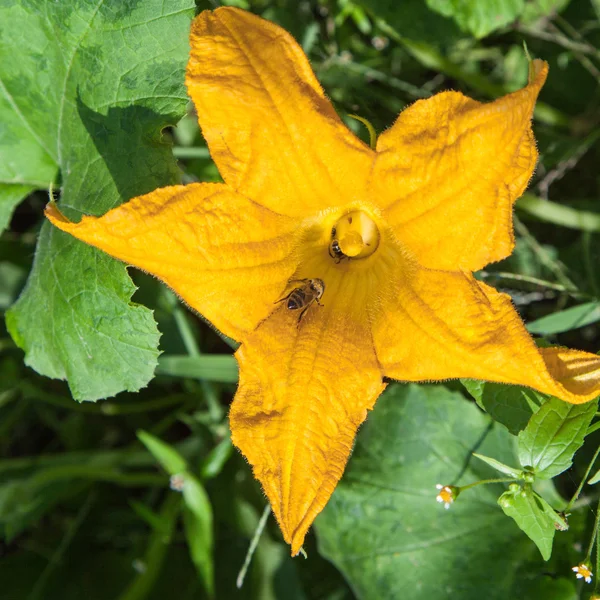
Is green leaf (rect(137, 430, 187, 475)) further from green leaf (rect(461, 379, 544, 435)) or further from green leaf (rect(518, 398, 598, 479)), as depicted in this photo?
green leaf (rect(518, 398, 598, 479))

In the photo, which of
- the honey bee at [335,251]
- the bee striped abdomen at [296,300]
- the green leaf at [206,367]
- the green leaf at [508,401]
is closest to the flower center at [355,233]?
the honey bee at [335,251]

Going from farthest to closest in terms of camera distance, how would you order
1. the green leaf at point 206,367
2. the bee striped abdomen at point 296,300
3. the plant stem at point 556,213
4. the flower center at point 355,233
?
1. the plant stem at point 556,213
2. the green leaf at point 206,367
3. the flower center at point 355,233
4. the bee striped abdomen at point 296,300

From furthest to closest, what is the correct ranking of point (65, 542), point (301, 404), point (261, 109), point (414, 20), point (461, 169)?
point (65, 542) < point (414, 20) < point (301, 404) < point (261, 109) < point (461, 169)

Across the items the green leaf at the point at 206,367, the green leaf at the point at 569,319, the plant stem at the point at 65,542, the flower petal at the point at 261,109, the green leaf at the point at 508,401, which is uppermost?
the flower petal at the point at 261,109

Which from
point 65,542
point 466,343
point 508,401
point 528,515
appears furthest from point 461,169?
point 65,542

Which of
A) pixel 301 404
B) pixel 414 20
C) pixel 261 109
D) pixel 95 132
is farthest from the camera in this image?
pixel 414 20

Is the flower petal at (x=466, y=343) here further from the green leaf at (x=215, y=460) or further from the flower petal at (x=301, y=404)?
the green leaf at (x=215, y=460)

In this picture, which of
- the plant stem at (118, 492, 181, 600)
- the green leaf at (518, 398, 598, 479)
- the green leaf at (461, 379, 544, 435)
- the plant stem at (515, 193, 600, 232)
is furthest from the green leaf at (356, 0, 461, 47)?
the plant stem at (118, 492, 181, 600)

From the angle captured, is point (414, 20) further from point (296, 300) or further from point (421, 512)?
point (421, 512)
